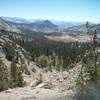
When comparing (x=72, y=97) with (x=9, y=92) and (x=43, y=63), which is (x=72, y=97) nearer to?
(x=9, y=92)

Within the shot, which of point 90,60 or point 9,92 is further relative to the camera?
point 90,60

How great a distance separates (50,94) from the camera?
2486 centimetres

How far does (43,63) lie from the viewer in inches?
4889

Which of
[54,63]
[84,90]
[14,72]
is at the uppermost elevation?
[84,90]

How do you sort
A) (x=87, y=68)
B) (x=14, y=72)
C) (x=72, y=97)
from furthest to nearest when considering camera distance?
(x=14, y=72) < (x=87, y=68) < (x=72, y=97)

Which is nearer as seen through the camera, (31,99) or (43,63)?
(31,99)

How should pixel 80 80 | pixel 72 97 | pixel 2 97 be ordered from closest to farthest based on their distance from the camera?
1. pixel 72 97
2. pixel 2 97
3. pixel 80 80

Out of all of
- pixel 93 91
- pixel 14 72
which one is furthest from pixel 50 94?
pixel 14 72

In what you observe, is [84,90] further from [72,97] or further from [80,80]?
[80,80]

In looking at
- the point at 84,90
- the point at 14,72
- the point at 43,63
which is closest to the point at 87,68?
the point at 84,90

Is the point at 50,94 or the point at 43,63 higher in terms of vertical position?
the point at 50,94

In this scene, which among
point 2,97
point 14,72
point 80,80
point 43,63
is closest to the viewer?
point 2,97

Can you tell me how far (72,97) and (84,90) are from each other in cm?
140

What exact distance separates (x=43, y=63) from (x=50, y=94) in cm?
9941
